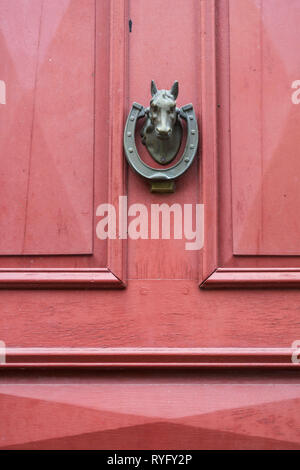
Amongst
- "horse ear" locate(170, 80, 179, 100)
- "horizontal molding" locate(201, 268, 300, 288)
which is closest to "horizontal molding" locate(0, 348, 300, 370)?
"horizontal molding" locate(201, 268, 300, 288)

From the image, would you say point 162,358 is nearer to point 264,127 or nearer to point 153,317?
point 153,317

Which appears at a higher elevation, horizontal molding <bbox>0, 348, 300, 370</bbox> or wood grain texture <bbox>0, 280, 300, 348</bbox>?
wood grain texture <bbox>0, 280, 300, 348</bbox>

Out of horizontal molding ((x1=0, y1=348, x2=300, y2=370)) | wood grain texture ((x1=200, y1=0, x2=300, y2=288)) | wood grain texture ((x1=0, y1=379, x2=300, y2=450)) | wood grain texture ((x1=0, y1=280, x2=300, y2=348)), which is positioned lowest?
wood grain texture ((x1=0, y1=379, x2=300, y2=450))

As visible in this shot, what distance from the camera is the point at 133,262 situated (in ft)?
3.43

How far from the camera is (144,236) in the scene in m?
1.05

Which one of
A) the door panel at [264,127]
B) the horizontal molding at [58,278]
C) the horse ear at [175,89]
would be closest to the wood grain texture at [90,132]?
the horizontal molding at [58,278]

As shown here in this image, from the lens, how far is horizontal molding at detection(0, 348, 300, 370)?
39.7 inches

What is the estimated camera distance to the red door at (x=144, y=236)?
39.6 inches

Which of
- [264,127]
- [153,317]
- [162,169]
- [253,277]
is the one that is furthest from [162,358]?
[264,127]

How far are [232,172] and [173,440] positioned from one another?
1.60 feet

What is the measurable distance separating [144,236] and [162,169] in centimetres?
13

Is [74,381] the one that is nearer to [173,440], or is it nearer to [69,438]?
[69,438]

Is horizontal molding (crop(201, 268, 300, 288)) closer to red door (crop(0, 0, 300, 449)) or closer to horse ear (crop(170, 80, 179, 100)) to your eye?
red door (crop(0, 0, 300, 449))

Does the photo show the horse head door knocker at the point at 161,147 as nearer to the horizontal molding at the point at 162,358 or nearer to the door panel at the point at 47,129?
the door panel at the point at 47,129
